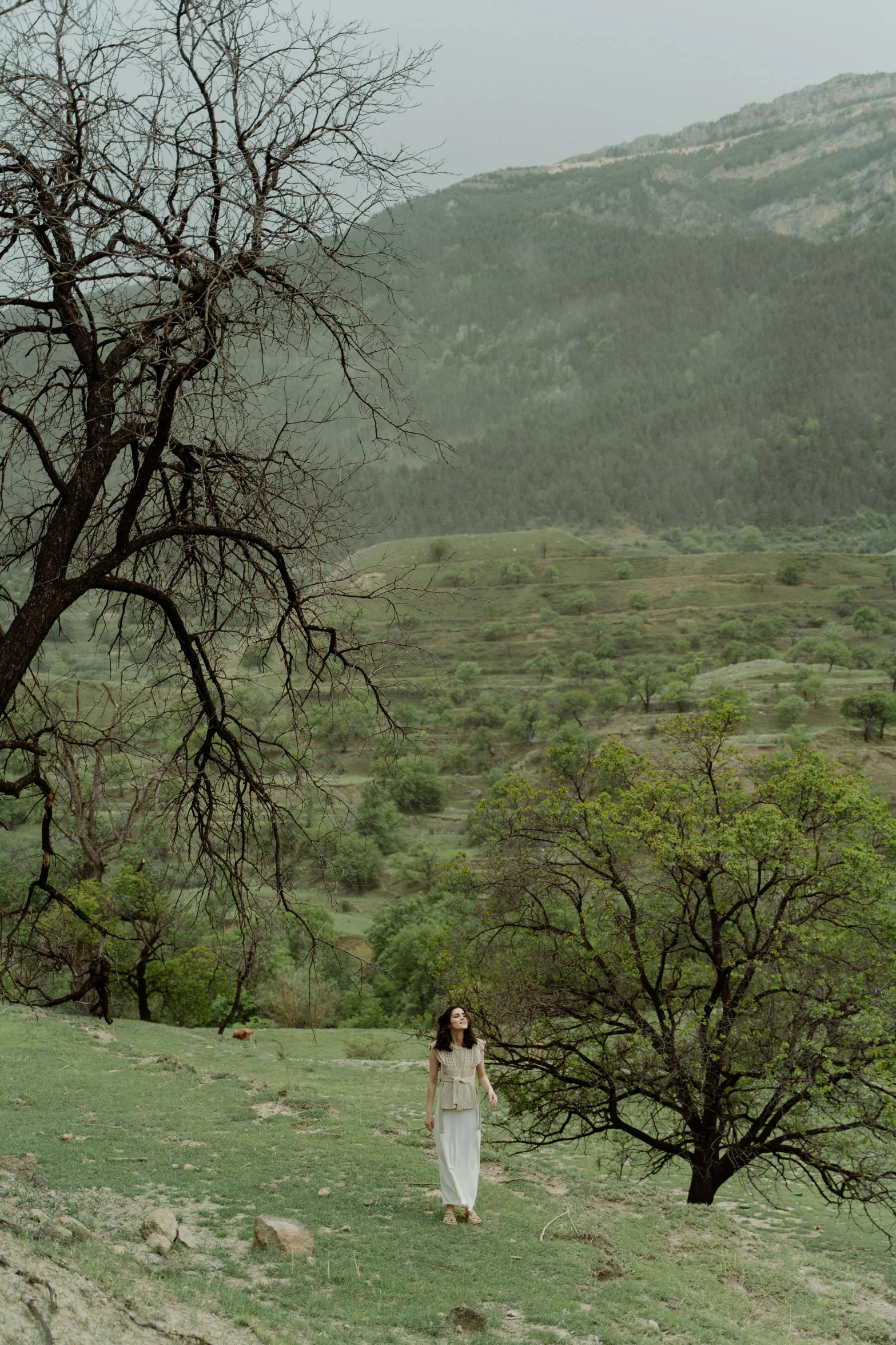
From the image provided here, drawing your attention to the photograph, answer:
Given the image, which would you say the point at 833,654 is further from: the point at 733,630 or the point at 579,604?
the point at 579,604

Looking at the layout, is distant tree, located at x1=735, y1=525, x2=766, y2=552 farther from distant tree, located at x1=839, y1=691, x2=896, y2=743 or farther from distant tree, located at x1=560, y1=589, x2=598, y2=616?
distant tree, located at x1=839, y1=691, x2=896, y2=743

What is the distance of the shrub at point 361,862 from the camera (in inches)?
2815

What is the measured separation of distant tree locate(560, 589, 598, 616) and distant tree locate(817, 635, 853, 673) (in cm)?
5017

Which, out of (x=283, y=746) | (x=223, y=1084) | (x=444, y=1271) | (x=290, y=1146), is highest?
(x=283, y=746)

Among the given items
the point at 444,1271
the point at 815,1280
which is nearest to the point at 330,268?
the point at 444,1271

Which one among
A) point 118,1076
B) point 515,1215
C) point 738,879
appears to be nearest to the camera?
point 515,1215

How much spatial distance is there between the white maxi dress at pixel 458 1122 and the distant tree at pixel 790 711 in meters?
78.2

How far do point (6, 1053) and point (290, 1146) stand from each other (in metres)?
7.78

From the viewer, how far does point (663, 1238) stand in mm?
9984

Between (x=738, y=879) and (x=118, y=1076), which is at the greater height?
(x=738, y=879)

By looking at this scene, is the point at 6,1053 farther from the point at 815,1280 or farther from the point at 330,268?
the point at 330,268

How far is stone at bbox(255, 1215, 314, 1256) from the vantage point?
7332mm

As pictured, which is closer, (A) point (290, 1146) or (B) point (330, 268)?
Result: (B) point (330, 268)

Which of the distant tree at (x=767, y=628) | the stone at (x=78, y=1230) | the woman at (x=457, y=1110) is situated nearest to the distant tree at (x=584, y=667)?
the distant tree at (x=767, y=628)
